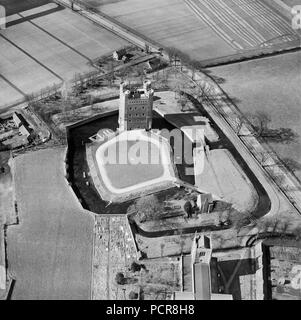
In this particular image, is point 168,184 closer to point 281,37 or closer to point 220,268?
point 220,268

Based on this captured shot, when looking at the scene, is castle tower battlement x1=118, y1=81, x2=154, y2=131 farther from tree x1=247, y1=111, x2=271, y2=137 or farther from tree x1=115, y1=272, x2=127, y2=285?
tree x1=115, y1=272, x2=127, y2=285

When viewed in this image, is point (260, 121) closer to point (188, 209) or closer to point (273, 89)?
point (273, 89)

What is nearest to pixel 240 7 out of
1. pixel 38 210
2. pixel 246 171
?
pixel 246 171

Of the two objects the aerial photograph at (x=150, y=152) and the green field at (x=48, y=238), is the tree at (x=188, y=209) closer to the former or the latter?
the aerial photograph at (x=150, y=152)

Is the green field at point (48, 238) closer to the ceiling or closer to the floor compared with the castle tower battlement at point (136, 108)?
closer to the floor

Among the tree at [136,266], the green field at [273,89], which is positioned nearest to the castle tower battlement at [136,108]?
the green field at [273,89]

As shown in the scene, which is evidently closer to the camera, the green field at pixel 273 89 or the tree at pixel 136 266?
the tree at pixel 136 266

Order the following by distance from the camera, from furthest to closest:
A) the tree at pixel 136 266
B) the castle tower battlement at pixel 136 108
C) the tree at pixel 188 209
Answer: the castle tower battlement at pixel 136 108 → the tree at pixel 188 209 → the tree at pixel 136 266
